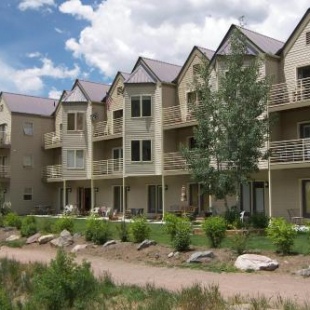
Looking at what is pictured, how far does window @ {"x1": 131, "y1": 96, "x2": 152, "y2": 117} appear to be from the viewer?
118 ft

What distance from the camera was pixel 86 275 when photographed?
10125 mm

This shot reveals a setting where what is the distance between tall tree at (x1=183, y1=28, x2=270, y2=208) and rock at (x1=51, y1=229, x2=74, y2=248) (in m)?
5.46

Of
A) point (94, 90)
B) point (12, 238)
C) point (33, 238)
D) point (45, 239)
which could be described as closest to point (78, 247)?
point (45, 239)

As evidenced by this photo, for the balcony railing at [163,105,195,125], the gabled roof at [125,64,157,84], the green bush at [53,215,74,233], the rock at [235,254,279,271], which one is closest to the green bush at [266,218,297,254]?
the rock at [235,254,279,271]

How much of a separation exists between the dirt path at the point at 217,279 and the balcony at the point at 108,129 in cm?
2299

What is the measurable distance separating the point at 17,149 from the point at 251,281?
1465 inches

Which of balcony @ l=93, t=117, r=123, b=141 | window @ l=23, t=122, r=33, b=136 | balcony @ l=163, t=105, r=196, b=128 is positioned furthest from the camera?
window @ l=23, t=122, r=33, b=136

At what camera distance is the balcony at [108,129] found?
38719 millimetres

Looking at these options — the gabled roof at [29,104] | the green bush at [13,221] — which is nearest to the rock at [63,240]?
the green bush at [13,221]

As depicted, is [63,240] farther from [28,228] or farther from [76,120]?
[76,120]

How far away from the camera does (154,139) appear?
1398 inches

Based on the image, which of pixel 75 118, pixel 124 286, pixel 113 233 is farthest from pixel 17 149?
pixel 124 286

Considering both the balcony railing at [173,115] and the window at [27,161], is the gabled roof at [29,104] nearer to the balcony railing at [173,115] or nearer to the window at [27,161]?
the window at [27,161]

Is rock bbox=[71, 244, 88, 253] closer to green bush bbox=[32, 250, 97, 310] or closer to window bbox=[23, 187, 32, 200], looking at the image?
green bush bbox=[32, 250, 97, 310]
